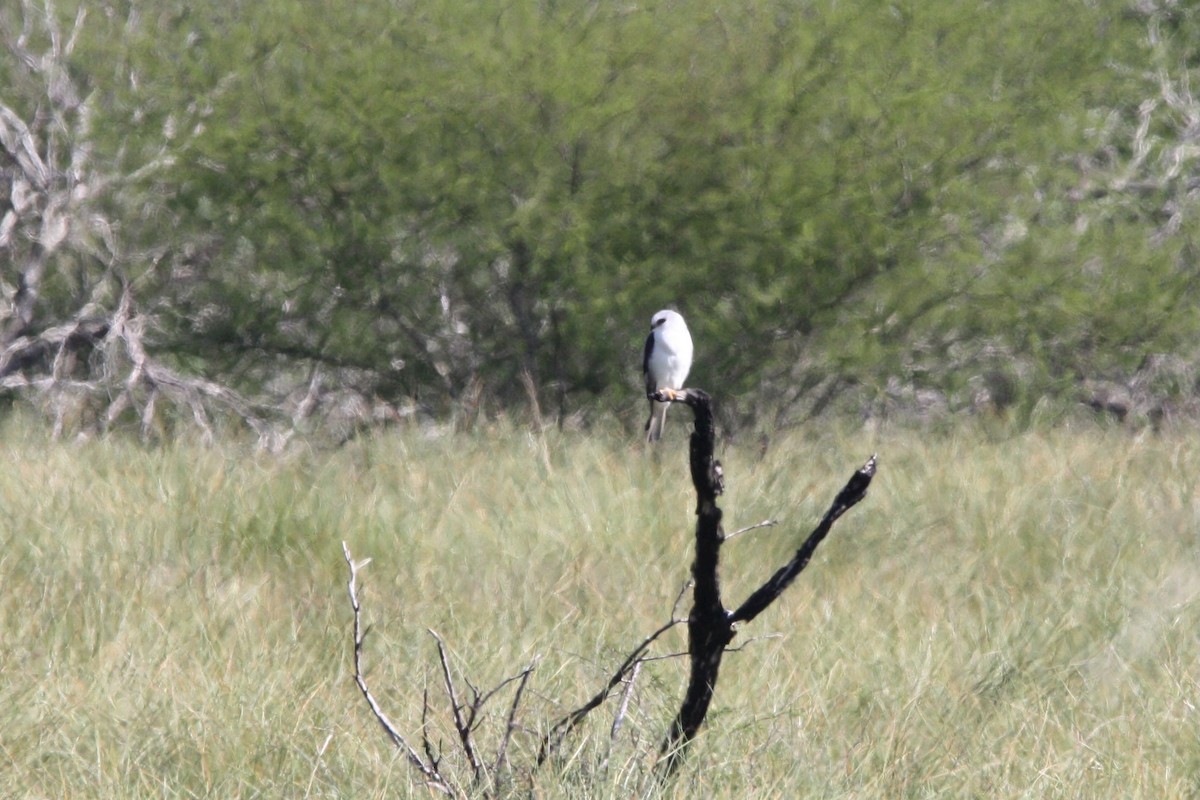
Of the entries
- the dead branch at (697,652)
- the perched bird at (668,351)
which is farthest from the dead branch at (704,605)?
the perched bird at (668,351)

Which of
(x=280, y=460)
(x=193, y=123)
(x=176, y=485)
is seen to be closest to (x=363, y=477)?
(x=280, y=460)

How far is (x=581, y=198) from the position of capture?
9398 mm

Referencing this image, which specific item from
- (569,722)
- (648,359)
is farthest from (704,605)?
(648,359)

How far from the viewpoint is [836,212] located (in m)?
9.18

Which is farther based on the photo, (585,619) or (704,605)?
(585,619)

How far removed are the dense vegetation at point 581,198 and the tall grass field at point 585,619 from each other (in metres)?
2.85

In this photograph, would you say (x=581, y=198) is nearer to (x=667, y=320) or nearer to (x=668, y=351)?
(x=667, y=320)

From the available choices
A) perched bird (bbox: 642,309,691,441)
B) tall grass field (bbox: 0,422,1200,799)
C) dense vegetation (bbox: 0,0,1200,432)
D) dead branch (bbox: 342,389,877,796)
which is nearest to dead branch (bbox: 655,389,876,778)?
dead branch (bbox: 342,389,877,796)

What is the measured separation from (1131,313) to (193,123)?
20.1 ft

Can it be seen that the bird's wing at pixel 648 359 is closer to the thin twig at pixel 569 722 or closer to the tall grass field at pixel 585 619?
the tall grass field at pixel 585 619

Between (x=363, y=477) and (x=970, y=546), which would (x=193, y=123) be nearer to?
(x=363, y=477)

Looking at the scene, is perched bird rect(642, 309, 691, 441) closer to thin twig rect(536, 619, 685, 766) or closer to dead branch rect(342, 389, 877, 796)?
dead branch rect(342, 389, 877, 796)

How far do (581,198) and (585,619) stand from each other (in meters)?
5.43

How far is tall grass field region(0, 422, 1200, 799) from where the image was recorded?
3.32m
